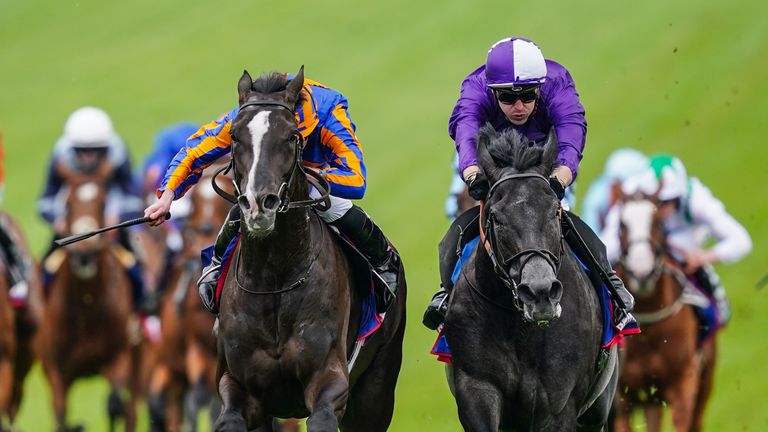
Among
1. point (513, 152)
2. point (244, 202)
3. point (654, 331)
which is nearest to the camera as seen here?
point (244, 202)

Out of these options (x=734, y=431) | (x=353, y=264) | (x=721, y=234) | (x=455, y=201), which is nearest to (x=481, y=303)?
(x=353, y=264)

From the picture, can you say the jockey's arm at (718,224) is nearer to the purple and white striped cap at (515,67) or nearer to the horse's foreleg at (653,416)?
the horse's foreleg at (653,416)

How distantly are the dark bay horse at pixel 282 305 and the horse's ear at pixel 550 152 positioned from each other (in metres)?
1.16

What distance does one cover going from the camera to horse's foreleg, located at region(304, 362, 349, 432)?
7.69 m

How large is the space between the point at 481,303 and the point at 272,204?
1.34m

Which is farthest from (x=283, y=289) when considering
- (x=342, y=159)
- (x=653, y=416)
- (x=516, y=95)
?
(x=653, y=416)

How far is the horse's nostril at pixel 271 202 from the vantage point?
7.31 metres

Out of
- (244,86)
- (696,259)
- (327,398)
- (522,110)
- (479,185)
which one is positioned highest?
(696,259)

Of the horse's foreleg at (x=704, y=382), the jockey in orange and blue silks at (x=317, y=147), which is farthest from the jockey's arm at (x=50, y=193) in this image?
the jockey in orange and blue silks at (x=317, y=147)

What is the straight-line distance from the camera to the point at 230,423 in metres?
7.76

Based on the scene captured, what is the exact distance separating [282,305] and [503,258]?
1.20 metres

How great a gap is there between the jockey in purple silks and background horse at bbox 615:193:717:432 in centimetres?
475

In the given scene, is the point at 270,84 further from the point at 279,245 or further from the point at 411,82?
the point at 411,82

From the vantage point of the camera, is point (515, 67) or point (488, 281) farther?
point (515, 67)
